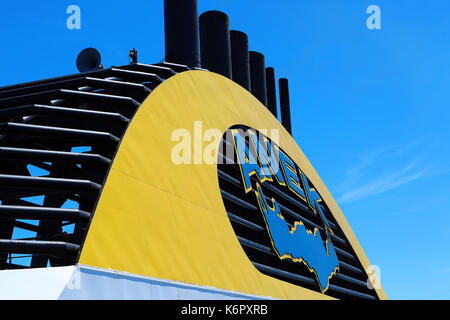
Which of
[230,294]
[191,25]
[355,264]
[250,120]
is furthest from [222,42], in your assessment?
[230,294]

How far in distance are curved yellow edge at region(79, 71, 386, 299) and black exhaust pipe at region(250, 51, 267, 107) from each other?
15.3 metres

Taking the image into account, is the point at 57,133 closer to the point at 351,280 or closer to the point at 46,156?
the point at 46,156

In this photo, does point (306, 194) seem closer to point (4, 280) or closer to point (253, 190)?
point (253, 190)

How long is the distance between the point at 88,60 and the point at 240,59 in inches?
530

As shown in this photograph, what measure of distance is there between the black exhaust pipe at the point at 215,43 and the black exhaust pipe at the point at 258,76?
6400 millimetres

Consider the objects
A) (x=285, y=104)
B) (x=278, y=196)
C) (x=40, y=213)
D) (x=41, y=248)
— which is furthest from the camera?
(x=285, y=104)

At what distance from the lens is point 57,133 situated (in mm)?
10875

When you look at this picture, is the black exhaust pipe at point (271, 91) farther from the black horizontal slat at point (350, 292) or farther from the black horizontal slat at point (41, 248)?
the black horizontal slat at point (41, 248)

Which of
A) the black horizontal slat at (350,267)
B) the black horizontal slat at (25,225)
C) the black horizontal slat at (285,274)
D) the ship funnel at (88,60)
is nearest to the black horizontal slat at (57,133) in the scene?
the black horizontal slat at (285,274)

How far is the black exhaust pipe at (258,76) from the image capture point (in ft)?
107

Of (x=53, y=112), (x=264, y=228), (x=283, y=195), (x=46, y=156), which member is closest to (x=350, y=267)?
(x=283, y=195)

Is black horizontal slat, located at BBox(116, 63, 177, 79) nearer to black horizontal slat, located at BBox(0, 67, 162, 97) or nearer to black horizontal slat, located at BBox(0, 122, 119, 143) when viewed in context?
black horizontal slat, located at BBox(0, 67, 162, 97)

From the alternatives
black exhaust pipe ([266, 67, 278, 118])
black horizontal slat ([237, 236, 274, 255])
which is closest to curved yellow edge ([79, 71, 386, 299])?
black horizontal slat ([237, 236, 274, 255])

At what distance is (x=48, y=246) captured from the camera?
8539mm
